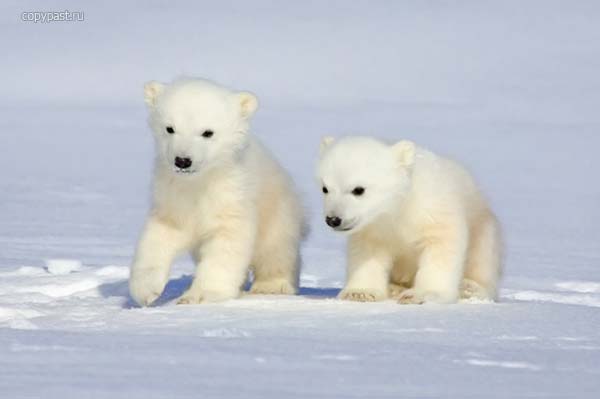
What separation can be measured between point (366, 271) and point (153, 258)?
1.19 m

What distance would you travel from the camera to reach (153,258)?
279 inches

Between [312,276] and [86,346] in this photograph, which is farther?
[312,276]

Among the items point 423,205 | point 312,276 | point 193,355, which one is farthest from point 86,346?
point 312,276

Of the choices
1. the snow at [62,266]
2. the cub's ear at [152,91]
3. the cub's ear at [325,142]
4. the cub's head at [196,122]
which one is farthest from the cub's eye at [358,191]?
the snow at [62,266]

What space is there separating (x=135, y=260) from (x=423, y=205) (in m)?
1.63

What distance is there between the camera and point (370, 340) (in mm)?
5441

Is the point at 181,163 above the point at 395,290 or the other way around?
above

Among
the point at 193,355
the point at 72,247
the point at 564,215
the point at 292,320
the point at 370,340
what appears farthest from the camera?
the point at 564,215

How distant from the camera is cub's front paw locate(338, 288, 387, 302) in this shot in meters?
7.01

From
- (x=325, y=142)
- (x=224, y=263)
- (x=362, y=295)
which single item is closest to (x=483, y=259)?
(x=362, y=295)

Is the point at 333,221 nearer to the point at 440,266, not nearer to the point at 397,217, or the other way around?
the point at 397,217

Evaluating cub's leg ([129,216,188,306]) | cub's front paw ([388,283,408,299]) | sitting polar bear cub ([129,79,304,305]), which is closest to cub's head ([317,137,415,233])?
sitting polar bear cub ([129,79,304,305])

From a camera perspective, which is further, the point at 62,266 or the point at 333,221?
the point at 62,266

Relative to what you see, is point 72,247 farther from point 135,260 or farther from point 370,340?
point 370,340
